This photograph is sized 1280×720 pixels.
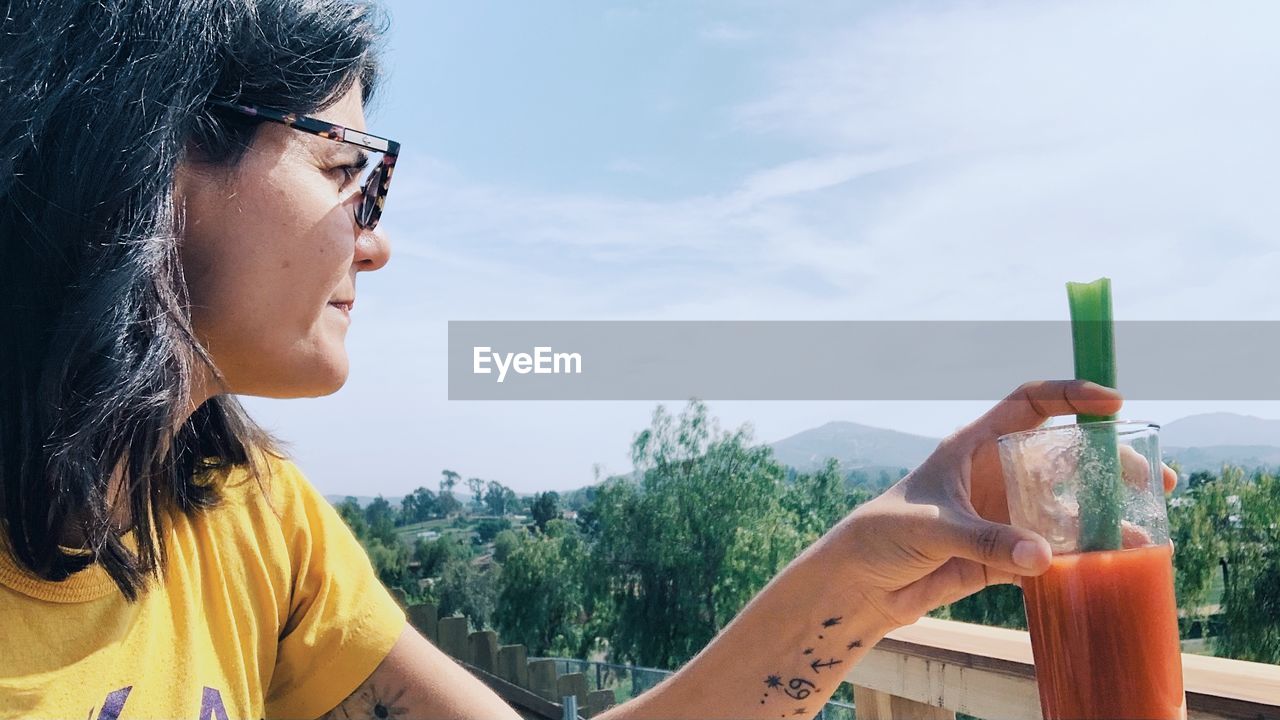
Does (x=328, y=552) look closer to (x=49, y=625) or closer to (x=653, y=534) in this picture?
(x=49, y=625)

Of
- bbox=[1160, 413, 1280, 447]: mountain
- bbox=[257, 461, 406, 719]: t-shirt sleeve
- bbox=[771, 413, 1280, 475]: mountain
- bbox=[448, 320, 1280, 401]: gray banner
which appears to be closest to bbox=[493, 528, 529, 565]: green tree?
bbox=[448, 320, 1280, 401]: gray banner

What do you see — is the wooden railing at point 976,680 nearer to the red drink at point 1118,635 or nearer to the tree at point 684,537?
the red drink at point 1118,635

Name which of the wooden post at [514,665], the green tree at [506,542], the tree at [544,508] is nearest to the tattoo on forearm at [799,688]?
the wooden post at [514,665]

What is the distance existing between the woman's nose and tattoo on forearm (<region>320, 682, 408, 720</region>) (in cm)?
41

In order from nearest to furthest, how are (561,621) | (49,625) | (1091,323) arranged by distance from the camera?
(1091,323) → (49,625) → (561,621)

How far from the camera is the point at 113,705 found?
81 cm

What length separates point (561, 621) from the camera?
8648 mm

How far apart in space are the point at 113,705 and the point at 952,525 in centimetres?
68

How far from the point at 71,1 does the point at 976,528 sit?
84cm

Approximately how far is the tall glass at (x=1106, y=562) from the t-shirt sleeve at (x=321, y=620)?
62 cm

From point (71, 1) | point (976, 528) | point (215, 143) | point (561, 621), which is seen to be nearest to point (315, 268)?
point (215, 143)

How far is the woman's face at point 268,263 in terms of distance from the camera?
86cm

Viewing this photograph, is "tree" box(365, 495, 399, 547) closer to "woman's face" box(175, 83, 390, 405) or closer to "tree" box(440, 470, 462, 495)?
"tree" box(440, 470, 462, 495)

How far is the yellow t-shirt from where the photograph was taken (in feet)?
2.61
